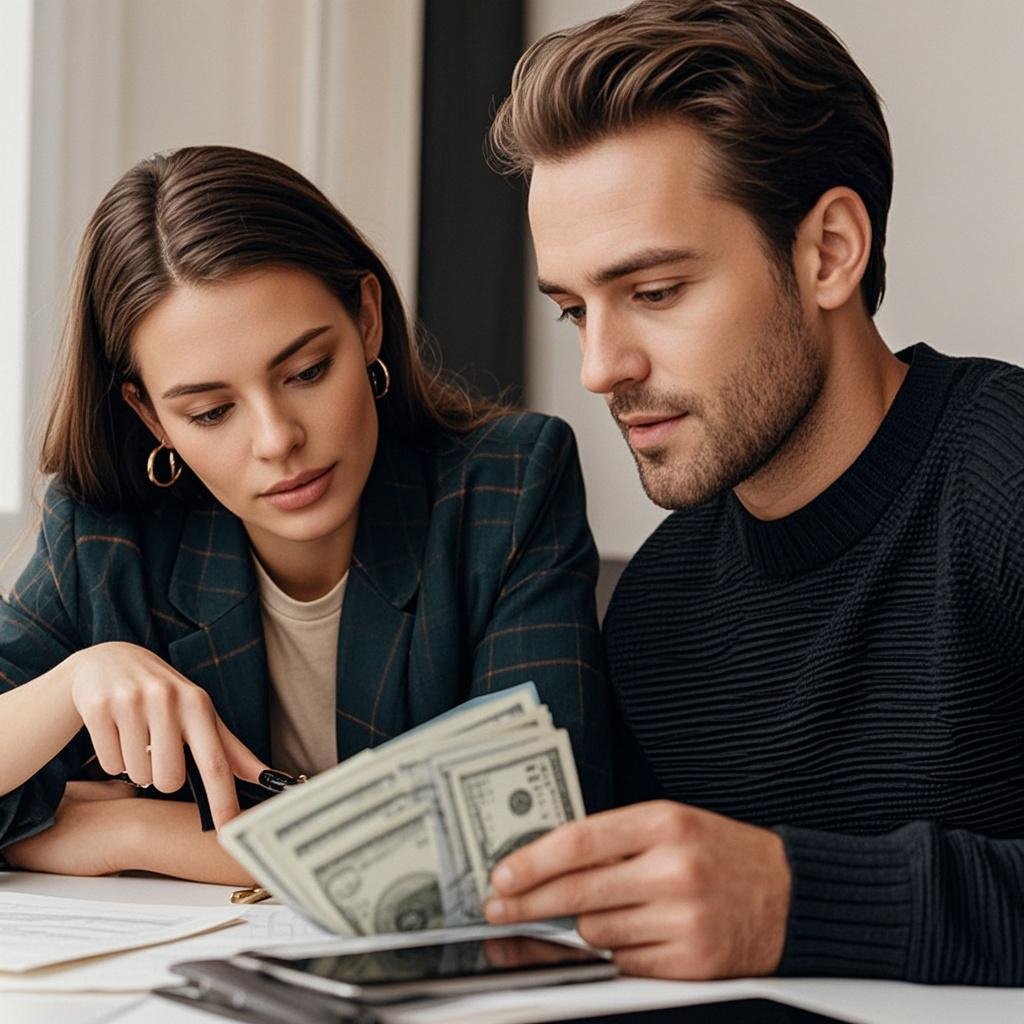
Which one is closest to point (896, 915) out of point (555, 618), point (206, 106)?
point (555, 618)

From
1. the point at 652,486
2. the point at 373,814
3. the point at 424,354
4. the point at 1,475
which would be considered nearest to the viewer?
the point at 373,814

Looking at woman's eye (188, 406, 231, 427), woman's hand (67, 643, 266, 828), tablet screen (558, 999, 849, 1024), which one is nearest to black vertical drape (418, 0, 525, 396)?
woman's eye (188, 406, 231, 427)

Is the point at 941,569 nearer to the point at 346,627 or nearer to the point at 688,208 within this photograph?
the point at 688,208

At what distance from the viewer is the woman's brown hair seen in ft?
5.49

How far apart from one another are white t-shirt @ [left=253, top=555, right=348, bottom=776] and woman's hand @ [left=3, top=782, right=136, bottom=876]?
208mm

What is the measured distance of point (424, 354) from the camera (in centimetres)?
304

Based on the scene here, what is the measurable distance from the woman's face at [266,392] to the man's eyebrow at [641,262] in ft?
1.13

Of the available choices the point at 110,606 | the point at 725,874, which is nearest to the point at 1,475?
the point at 110,606

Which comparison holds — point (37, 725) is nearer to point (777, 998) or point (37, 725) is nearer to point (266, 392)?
point (266, 392)

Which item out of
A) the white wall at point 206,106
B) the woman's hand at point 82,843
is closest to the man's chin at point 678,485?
the woman's hand at point 82,843

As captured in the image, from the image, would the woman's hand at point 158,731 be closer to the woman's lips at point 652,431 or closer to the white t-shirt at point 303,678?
the white t-shirt at point 303,678

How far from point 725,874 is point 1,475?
1.74 m

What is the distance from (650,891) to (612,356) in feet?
1.94

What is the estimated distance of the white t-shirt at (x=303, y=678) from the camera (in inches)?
71.6
